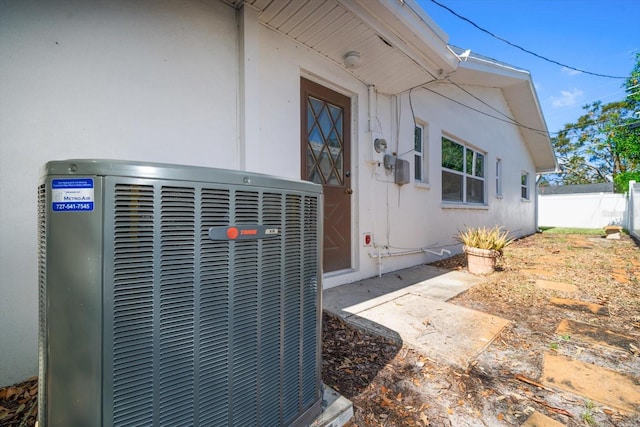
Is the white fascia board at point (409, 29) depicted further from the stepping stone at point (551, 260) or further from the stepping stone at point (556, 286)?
the stepping stone at point (551, 260)

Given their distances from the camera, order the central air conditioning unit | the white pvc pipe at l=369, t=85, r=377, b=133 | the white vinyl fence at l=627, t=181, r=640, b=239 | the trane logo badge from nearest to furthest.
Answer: the central air conditioning unit, the trane logo badge, the white pvc pipe at l=369, t=85, r=377, b=133, the white vinyl fence at l=627, t=181, r=640, b=239

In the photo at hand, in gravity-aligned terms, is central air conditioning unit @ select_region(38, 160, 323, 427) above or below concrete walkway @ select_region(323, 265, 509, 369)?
above

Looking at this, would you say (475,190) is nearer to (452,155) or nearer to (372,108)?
(452,155)

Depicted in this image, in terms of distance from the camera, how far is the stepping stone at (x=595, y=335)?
2141mm

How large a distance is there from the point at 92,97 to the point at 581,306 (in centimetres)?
482

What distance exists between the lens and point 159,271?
A: 0.73 meters

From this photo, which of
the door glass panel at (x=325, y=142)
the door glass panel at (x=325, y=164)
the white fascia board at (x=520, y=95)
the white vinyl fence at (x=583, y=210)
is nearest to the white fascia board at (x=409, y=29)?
the door glass panel at (x=325, y=142)

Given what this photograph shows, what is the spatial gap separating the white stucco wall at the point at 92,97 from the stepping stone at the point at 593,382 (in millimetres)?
2856

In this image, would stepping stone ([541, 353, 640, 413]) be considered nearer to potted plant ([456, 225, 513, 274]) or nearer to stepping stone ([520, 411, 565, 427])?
stepping stone ([520, 411, 565, 427])

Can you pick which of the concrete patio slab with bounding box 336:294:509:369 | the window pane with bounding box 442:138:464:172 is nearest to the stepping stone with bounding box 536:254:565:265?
the window pane with bounding box 442:138:464:172

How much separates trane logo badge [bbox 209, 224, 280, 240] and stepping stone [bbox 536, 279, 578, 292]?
4199 mm

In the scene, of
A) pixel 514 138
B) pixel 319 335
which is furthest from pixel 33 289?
pixel 514 138

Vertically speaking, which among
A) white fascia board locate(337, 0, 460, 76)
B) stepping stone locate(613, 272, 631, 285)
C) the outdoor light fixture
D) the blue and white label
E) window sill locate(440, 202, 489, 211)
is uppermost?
white fascia board locate(337, 0, 460, 76)

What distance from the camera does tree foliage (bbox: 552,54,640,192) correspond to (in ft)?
40.7
